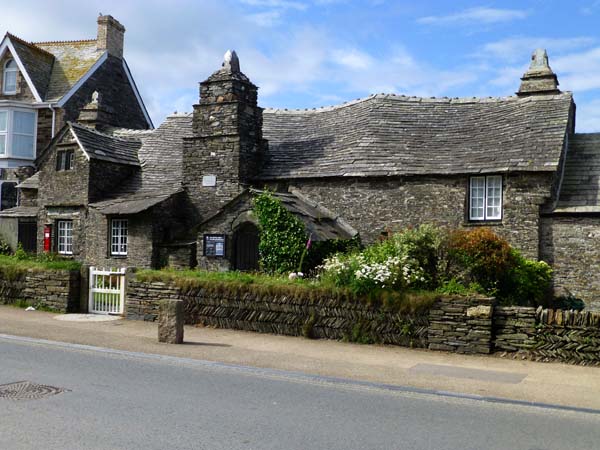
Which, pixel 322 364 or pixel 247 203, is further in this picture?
pixel 247 203

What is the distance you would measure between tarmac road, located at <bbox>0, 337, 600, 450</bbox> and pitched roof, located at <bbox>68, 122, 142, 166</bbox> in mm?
15127

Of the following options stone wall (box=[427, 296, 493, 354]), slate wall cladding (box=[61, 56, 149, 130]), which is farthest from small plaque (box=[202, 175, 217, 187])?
stone wall (box=[427, 296, 493, 354])

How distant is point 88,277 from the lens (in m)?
18.2

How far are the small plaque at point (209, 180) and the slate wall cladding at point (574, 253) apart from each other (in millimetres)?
11129

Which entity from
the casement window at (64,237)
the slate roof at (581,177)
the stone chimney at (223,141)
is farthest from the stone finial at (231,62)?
the slate roof at (581,177)

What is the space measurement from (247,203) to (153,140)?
9677mm

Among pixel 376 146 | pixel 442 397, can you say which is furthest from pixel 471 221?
pixel 442 397

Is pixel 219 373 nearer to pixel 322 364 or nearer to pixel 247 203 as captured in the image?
pixel 322 364

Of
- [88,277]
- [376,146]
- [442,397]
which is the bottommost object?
[442,397]

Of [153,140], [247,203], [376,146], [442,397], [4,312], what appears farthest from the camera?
[153,140]

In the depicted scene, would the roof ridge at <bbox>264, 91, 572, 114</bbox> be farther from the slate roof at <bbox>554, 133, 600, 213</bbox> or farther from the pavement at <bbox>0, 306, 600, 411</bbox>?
the pavement at <bbox>0, 306, 600, 411</bbox>

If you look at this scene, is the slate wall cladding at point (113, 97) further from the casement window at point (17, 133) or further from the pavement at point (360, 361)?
the pavement at point (360, 361)

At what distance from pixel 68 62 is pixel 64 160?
11.3 m

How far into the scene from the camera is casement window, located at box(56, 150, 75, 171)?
24972mm
